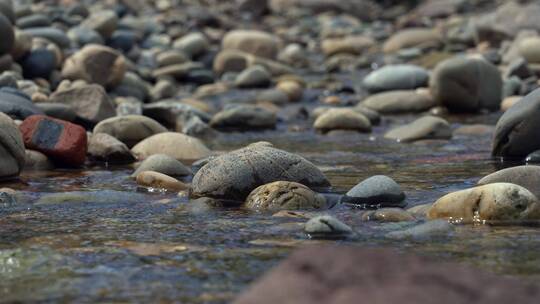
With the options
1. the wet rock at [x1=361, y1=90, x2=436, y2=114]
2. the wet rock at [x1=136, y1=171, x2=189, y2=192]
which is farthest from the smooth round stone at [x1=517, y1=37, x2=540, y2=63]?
the wet rock at [x1=136, y1=171, x2=189, y2=192]

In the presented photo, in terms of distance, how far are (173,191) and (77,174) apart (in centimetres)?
110

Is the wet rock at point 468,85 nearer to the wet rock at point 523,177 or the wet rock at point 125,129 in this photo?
the wet rock at point 125,129

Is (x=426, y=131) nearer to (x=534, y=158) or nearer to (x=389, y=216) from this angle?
(x=534, y=158)

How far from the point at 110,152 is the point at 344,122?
3059mm

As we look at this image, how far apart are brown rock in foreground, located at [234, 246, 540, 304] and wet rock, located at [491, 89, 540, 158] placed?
454cm

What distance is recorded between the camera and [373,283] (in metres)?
2.39

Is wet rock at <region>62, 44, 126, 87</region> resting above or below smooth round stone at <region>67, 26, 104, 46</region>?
below

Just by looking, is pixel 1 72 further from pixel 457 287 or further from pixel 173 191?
pixel 457 287

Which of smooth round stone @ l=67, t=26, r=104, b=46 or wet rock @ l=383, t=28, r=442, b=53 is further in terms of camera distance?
wet rock @ l=383, t=28, r=442, b=53

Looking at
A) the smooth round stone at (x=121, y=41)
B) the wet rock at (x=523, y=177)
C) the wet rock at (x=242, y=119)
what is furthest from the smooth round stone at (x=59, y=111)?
the smooth round stone at (x=121, y=41)

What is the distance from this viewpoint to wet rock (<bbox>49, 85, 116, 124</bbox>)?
342 inches

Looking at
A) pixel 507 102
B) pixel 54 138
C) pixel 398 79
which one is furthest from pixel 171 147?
pixel 398 79

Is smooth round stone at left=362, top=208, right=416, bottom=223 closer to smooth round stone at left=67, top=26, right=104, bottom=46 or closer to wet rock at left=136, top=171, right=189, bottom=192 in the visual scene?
wet rock at left=136, top=171, right=189, bottom=192

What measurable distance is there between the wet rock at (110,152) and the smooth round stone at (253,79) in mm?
5758
